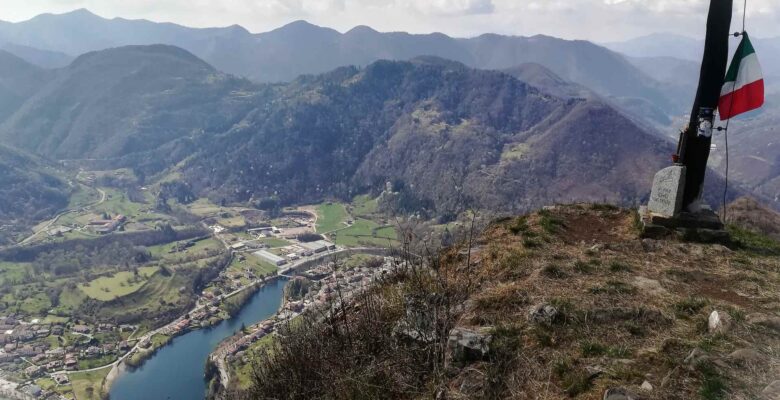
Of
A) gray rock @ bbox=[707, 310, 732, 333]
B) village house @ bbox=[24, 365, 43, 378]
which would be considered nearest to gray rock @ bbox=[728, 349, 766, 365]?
gray rock @ bbox=[707, 310, 732, 333]

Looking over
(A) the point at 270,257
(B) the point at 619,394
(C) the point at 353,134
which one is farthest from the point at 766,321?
A: (C) the point at 353,134

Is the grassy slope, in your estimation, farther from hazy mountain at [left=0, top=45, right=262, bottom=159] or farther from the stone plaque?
hazy mountain at [left=0, top=45, right=262, bottom=159]

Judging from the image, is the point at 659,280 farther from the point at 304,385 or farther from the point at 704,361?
the point at 304,385

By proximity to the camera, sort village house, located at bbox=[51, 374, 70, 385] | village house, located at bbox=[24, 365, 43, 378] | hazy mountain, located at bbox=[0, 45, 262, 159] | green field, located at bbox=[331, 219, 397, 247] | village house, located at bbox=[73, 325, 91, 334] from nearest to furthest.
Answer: village house, located at bbox=[51, 374, 70, 385] → village house, located at bbox=[24, 365, 43, 378] → village house, located at bbox=[73, 325, 91, 334] → green field, located at bbox=[331, 219, 397, 247] → hazy mountain, located at bbox=[0, 45, 262, 159]

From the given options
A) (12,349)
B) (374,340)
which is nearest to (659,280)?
(374,340)

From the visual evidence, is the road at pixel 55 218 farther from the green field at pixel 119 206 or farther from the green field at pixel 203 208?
the green field at pixel 203 208

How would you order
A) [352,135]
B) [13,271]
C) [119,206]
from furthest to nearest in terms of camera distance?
[352,135]
[119,206]
[13,271]

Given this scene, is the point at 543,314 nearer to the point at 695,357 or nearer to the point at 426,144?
the point at 695,357
